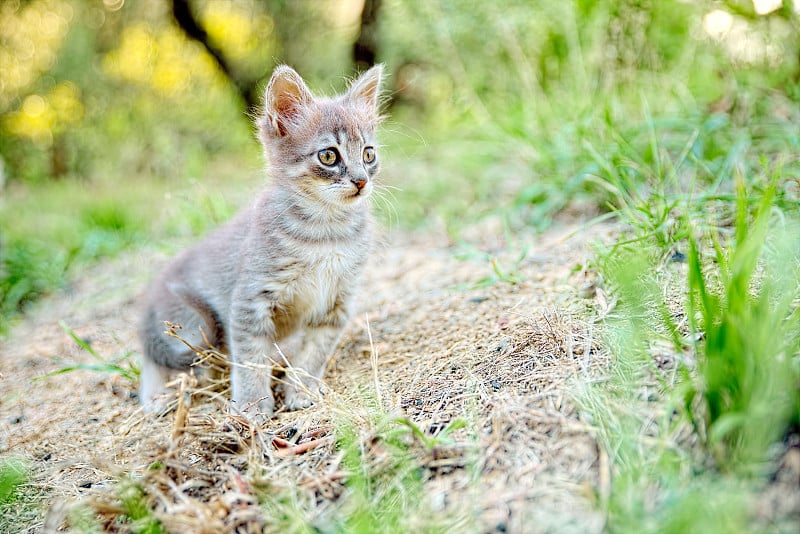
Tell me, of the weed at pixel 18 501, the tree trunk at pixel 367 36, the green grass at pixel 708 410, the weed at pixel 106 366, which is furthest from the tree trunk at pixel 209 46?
the green grass at pixel 708 410

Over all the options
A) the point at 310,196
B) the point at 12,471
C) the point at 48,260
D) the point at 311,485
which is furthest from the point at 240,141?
the point at 311,485

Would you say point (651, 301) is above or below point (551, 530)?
above

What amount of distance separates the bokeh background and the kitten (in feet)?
1.65

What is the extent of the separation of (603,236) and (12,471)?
2.33m

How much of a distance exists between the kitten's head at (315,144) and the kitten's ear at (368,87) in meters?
0.09

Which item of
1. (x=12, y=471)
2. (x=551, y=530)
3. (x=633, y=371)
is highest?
(x=633, y=371)

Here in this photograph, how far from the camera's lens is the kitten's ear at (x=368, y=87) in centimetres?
269

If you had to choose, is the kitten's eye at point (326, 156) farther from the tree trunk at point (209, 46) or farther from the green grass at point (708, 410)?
the tree trunk at point (209, 46)

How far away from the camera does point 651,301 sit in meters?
A: 2.02

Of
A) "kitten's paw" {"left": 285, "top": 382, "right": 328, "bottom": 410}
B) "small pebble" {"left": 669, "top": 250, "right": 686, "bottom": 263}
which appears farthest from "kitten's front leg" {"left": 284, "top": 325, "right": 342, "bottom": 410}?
"small pebble" {"left": 669, "top": 250, "right": 686, "bottom": 263}

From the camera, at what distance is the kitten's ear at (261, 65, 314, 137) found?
7.97 ft

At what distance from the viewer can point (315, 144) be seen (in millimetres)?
2428

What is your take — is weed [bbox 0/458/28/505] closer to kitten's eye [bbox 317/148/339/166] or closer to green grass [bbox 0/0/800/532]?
green grass [bbox 0/0/800/532]

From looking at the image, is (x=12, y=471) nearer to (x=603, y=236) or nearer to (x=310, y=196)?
(x=310, y=196)
